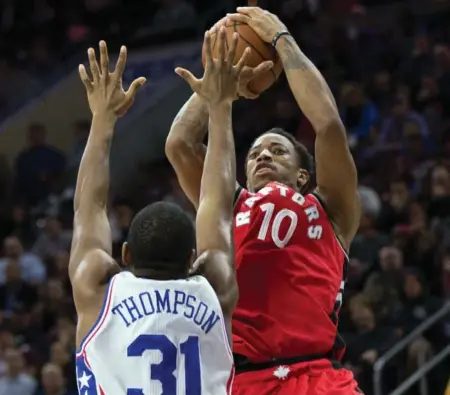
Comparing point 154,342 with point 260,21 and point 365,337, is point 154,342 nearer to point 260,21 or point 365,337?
point 260,21

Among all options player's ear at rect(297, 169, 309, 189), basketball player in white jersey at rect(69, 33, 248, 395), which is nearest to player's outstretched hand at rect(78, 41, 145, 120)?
basketball player in white jersey at rect(69, 33, 248, 395)

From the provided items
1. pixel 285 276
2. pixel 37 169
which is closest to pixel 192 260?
pixel 285 276

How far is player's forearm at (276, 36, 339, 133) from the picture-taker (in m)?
5.10

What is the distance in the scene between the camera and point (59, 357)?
9.56 metres

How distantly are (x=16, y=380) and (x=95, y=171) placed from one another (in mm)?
5730

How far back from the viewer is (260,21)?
5.22 meters

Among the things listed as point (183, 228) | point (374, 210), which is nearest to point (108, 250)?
point (183, 228)

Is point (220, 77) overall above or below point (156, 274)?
above

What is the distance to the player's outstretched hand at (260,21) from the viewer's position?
517cm

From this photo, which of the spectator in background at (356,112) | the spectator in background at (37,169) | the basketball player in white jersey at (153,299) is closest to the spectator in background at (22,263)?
the spectator in background at (37,169)

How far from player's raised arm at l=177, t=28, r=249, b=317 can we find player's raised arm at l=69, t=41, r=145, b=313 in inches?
11.0

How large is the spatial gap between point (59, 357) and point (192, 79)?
5.66 m

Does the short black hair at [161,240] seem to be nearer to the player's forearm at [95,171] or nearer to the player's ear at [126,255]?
the player's ear at [126,255]

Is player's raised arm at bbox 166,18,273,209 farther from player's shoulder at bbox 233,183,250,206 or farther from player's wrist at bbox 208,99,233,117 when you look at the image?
player's wrist at bbox 208,99,233,117
